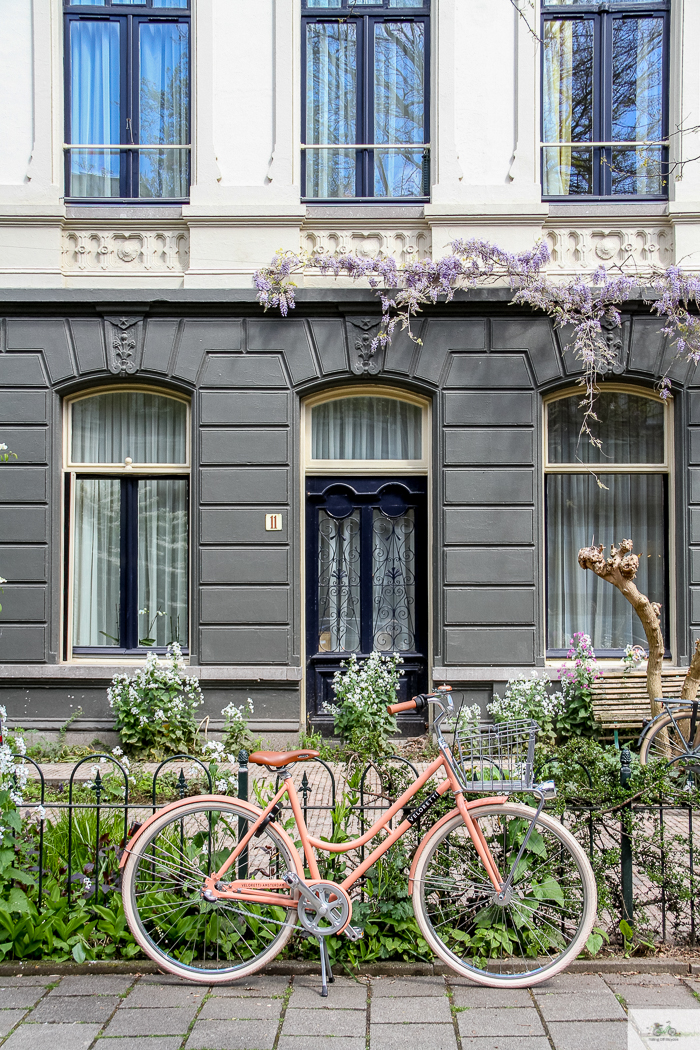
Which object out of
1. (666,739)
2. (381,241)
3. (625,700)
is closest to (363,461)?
(381,241)

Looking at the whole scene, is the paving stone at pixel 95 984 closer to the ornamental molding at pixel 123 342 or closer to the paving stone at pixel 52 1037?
the paving stone at pixel 52 1037

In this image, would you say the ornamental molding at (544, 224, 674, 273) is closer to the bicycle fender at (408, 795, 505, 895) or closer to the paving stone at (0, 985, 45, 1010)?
the bicycle fender at (408, 795, 505, 895)

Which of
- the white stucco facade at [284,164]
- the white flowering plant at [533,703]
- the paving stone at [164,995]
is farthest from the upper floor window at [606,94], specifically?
the paving stone at [164,995]

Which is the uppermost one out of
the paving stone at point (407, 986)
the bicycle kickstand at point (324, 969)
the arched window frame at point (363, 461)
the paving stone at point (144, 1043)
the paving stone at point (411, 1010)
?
the arched window frame at point (363, 461)

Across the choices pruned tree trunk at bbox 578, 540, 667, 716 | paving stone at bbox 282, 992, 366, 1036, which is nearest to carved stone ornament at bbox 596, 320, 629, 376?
pruned tree trunk at bbox 578, 540, 667, 716

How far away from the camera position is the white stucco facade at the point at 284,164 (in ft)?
30.1

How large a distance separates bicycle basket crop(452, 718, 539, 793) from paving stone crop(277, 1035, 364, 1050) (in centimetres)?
115

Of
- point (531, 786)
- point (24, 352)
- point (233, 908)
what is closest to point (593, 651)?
point (531, 786)

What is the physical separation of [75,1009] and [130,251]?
787 cm

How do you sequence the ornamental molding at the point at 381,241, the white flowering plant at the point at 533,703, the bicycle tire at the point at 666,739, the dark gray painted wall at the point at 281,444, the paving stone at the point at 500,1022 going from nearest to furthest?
1. the paving stone at the point at 500,1022
2. the bicycle tire at the point at 666,739
3. the white flowering plant at the point at 533,703
4. the dark gray painted wall at the point at 281,444
5. the ornamental molding at the point at 381,241

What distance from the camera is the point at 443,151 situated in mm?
9219

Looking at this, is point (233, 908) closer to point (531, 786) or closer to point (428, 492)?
point (531, 786)

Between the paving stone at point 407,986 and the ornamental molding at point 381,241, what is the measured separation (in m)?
7.47

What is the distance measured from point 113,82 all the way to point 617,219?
239 inches
